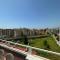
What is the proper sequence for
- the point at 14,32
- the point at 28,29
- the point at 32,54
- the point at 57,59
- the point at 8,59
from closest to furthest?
the point at 8,59 → the point at 57,59 → the point at 32,54 → the point at 14,32 → the point at 28,29

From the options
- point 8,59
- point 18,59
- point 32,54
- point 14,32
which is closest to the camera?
point 8,59

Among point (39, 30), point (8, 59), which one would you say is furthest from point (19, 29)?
point (8, 59)

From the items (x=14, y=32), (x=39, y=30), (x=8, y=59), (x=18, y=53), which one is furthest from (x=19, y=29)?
(x=8, y=59)

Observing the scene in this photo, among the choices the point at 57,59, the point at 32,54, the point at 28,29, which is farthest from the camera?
the point at 28,29

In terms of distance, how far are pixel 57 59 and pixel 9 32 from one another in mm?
46468

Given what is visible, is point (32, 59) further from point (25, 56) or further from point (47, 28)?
point (47, 28)

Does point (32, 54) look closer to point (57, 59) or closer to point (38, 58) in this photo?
point (38, 58)

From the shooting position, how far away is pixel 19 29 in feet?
178

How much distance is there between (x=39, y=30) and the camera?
5916 centimetres

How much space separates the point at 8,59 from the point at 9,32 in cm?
4819

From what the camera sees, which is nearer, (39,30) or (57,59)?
(57,59)

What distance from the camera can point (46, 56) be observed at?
25.2 feet

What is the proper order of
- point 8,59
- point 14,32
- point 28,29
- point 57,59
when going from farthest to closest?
1. point 28,29
2. point 14,32
3. point 57,59
4. point 8,59

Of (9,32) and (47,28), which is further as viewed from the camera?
(47,28)
